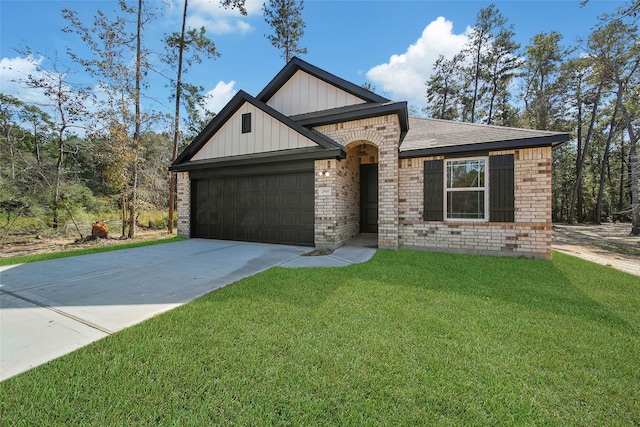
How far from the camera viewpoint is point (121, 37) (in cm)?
1046

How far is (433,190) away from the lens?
6.71m

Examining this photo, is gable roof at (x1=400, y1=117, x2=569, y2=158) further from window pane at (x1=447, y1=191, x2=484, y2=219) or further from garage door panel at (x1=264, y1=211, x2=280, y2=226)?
garage door panel at (x1=264, y1=211, x2=280, y2=226)

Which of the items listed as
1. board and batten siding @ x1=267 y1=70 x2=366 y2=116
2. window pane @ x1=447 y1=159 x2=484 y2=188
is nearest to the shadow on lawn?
window pane @ x1=447 y1=159 x2=484 y2=188

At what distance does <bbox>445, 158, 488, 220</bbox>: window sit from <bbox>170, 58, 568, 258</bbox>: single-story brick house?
2 cm

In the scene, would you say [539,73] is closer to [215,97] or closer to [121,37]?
[215,97]

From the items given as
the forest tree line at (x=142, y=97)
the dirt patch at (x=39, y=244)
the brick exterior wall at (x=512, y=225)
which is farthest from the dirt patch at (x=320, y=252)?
the forest tree line at (x=142, y=97)

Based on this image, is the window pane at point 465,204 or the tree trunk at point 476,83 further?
the tree trunk at point 476,83

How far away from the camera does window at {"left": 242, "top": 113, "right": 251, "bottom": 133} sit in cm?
788

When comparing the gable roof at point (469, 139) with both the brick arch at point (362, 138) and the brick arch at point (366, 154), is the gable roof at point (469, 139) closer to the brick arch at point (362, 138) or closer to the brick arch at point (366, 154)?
the brick arch at point (362, 138)

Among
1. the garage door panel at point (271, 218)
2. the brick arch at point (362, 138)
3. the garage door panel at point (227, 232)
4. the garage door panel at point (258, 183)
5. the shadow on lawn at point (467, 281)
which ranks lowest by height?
the shadow on lawn at point (467, 281)

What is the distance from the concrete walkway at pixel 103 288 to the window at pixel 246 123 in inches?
151

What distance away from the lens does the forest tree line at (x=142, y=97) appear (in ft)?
32.6

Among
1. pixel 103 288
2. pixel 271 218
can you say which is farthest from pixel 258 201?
pixel 103 288

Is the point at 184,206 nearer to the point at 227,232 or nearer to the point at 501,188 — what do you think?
the point at 227,232
